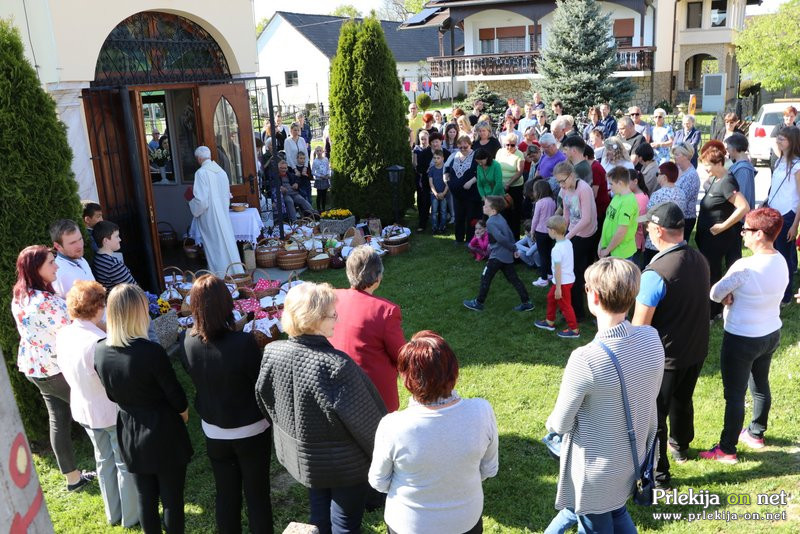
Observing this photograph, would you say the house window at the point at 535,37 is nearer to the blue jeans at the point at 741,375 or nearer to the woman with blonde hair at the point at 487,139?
the woman with blonde hair at the point at 487,139

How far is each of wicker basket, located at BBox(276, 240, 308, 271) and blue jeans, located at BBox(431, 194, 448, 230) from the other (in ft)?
8.79

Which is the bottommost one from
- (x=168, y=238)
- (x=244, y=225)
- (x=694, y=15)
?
(x=168, y=238)

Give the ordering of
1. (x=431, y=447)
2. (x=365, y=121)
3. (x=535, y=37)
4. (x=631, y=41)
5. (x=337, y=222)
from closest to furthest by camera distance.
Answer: (x=431, y=447)
(x=337, y=222)
(x=365, y=121)
(x=535, y=37)
(x=631, y=41)

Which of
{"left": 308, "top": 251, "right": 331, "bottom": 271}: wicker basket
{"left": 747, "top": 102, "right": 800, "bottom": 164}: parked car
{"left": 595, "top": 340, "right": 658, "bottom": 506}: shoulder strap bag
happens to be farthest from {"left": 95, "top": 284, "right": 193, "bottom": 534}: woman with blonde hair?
{"left": 747, "top": 102, "right": 800, "bottom": 164}: parked car

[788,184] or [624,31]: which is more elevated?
[624,31]

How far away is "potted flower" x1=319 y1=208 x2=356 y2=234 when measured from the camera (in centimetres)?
1059

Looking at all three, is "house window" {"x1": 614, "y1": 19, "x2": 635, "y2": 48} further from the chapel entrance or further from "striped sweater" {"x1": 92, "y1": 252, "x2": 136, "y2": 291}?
"striped sweater" {"x1": 92, "y1": 252, "x2": 136, "y2": 291}

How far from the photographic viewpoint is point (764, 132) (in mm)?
15852

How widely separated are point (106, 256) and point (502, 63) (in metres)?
27.5

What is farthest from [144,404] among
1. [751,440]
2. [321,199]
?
[321,199]

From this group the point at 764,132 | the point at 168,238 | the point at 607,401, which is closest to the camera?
the point at 607,401

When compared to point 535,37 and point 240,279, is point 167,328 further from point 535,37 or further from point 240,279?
point 535,37

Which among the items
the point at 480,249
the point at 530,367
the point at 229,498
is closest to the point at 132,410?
the point at 229,498

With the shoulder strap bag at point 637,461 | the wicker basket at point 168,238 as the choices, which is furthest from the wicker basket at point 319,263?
the shoulder strap bag at point 637,461
